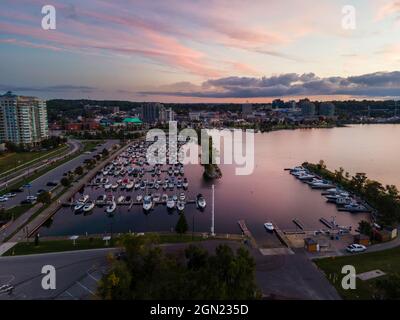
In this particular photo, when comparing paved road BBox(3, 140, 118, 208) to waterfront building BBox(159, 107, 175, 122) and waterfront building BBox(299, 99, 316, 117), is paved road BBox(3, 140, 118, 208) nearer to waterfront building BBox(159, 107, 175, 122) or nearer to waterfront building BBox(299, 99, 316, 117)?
waterfront building BBox(159, 107, 175, 122)

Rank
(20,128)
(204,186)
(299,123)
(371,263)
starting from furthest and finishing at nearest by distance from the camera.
Result: (299,123)
(20,128)
(204,186)
(371,263)

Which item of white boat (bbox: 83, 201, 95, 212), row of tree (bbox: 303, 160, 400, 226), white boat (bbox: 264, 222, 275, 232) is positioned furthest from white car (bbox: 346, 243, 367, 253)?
white boat (bbox: 83, 201, 95, 212)

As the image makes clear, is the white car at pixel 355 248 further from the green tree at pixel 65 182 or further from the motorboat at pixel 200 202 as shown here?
the green tree at pixel 65 182

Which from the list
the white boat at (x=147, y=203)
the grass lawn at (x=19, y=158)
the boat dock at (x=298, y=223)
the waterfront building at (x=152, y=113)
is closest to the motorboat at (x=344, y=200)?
the boat dock at (x=298, y=223)
